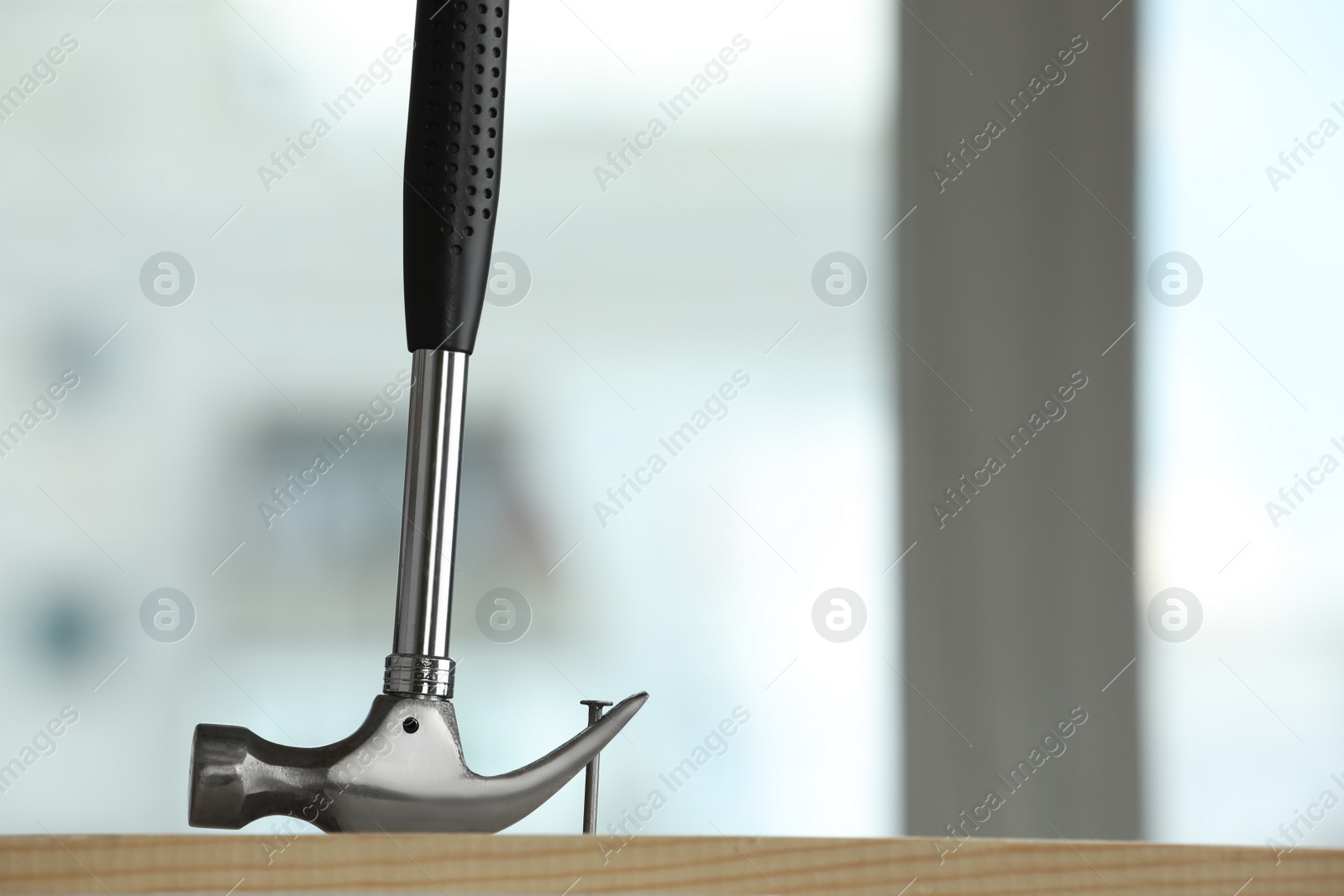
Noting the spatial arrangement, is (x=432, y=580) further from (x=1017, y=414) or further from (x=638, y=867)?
(x=1017, y=414)

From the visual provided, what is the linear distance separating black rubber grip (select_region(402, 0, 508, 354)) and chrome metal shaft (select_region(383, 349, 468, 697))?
0.02 meters

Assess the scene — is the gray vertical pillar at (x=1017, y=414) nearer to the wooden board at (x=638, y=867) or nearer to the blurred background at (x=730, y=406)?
the blurred background at (x=730, y=406)

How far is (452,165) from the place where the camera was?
0.39 metres

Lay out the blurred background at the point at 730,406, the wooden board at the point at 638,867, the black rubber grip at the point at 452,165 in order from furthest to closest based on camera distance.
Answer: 1. the blurred background at the point at 730,406
2. the black rubber grip at the point at 452,165
3. the wooden board at the point at 638,867

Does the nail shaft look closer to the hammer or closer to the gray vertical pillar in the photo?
the hammer

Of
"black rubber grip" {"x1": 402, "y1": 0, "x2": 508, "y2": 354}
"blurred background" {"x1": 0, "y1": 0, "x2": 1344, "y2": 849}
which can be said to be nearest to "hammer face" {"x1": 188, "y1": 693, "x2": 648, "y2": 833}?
"black rubber grip" {"x1": 402, "y1": 0, "x2": 508, "y2": 354}

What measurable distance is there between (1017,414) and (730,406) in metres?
0.35

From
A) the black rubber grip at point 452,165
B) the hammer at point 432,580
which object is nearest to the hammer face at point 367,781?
the hammer at point 432,580

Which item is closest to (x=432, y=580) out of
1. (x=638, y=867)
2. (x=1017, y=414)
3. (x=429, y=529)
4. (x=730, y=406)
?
(x=429, y=529)

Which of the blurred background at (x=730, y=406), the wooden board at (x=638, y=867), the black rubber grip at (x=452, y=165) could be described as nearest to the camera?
the wooden board at (x=638, y=867)

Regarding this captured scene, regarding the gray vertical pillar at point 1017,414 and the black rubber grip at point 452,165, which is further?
the gray vertical pillar at point 1017,414

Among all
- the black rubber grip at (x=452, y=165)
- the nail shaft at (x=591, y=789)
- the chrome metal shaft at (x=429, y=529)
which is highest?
the black rubber grip at (x=452, y=165)

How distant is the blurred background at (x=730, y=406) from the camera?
1.25 m

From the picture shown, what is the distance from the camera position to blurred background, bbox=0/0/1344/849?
1245 millimetres
